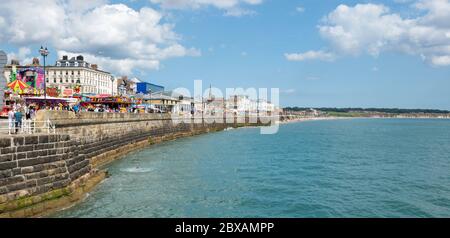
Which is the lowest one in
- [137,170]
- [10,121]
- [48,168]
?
[137,170]

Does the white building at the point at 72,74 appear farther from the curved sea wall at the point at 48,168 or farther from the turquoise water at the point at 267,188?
the curved sea wall at the point at 48,168

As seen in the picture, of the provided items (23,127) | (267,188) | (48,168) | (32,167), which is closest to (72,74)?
(23,127)

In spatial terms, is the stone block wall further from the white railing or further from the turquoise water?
the turquoise water

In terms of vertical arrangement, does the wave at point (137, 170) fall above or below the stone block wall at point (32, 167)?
below

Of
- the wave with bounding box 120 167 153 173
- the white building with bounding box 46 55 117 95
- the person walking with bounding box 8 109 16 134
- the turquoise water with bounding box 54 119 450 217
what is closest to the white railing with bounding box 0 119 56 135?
the person walking with bounding box 8 109 16 134

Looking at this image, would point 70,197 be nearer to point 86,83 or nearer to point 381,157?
point 381,157

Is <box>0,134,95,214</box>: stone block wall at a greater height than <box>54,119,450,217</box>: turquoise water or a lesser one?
greater

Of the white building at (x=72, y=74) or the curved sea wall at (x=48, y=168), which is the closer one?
the curved sea wall at (x=48, y=168)

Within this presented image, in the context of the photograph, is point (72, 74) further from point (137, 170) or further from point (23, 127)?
point (23, 127)

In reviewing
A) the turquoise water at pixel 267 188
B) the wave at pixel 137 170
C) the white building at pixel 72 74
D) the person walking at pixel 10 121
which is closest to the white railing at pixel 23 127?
the person walking at pixel 10 121

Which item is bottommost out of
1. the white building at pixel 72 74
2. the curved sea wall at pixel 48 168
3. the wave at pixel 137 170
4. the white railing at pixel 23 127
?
the wave at pixel 137 170

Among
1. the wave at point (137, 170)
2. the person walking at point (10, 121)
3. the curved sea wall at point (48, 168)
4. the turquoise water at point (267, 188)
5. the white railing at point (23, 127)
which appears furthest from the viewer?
the wave at point (137, 170)

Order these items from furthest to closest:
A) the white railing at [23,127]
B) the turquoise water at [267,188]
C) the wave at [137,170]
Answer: the wave at [137,170] → the turquoise water at [267,188] → the white railing at [23,127]
